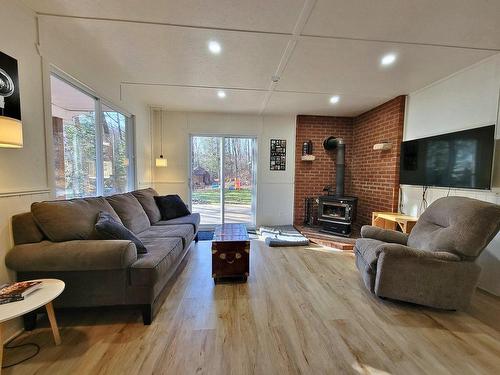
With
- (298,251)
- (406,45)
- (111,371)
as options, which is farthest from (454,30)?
(111,371)

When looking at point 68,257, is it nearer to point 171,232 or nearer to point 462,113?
point 171,232

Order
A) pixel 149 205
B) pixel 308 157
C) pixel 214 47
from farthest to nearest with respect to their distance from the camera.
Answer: pixel 308 157
pixel 149 205
pixel 214 47

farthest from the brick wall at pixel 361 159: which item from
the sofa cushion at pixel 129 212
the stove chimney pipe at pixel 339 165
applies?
the sofa cushion at pixel 129 212

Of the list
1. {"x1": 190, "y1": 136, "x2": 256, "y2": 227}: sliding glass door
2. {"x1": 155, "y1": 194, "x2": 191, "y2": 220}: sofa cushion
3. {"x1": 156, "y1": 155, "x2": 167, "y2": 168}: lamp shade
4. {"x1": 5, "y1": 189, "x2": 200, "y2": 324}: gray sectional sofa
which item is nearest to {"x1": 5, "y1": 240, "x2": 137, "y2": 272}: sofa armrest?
{"x1": 5, "y1": 189, "x2": 200, "y2": 324}: gray sectional sofa

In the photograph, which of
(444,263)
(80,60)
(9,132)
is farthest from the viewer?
(80,60)

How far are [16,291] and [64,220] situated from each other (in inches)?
22.5

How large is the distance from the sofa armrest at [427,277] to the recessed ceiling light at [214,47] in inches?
96.2

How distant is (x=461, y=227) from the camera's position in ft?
6.39

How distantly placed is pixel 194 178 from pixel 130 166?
133 centimetres

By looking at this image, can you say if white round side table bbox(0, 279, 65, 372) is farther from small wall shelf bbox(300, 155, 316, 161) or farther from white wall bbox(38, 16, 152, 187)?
small wall shelf bbox(300, 155, 316, 161)

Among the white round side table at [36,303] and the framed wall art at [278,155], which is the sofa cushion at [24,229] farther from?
the framed wall art at [278,155]

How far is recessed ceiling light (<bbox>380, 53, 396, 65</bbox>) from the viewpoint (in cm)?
232

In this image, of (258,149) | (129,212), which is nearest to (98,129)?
(129,212)

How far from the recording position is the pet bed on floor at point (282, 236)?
12.3 ft
